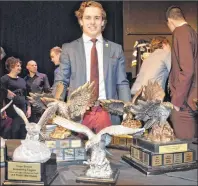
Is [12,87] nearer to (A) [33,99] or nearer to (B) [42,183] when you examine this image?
(A) [33,99]

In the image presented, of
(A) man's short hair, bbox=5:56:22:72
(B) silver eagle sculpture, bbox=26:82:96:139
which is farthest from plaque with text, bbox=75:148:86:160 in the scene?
(A) man's short hair, bbox=5:56:22:72

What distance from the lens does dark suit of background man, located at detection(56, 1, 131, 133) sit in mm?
2260

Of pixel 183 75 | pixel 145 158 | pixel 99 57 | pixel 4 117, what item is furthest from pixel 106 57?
pixel 4 117

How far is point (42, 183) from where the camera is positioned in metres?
1.27

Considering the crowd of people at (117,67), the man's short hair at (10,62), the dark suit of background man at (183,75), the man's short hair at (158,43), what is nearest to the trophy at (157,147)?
the crowd of people at (117,67)

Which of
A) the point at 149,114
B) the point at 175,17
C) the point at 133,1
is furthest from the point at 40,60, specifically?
the point at 149,114

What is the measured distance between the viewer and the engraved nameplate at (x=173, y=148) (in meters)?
1.45

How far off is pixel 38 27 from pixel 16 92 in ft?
1.86

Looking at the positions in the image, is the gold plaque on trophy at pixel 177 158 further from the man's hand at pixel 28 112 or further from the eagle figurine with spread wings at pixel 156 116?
the man's hand at pixel 28 112

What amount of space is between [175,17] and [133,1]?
883 millimetres

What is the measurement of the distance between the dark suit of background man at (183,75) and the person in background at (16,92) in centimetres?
118

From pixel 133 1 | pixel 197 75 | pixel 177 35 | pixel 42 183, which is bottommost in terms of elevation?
pixel 42 183

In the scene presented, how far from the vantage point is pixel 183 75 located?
95.6 inches

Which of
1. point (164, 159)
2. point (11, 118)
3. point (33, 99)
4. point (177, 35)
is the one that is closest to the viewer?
point (164, 159)
